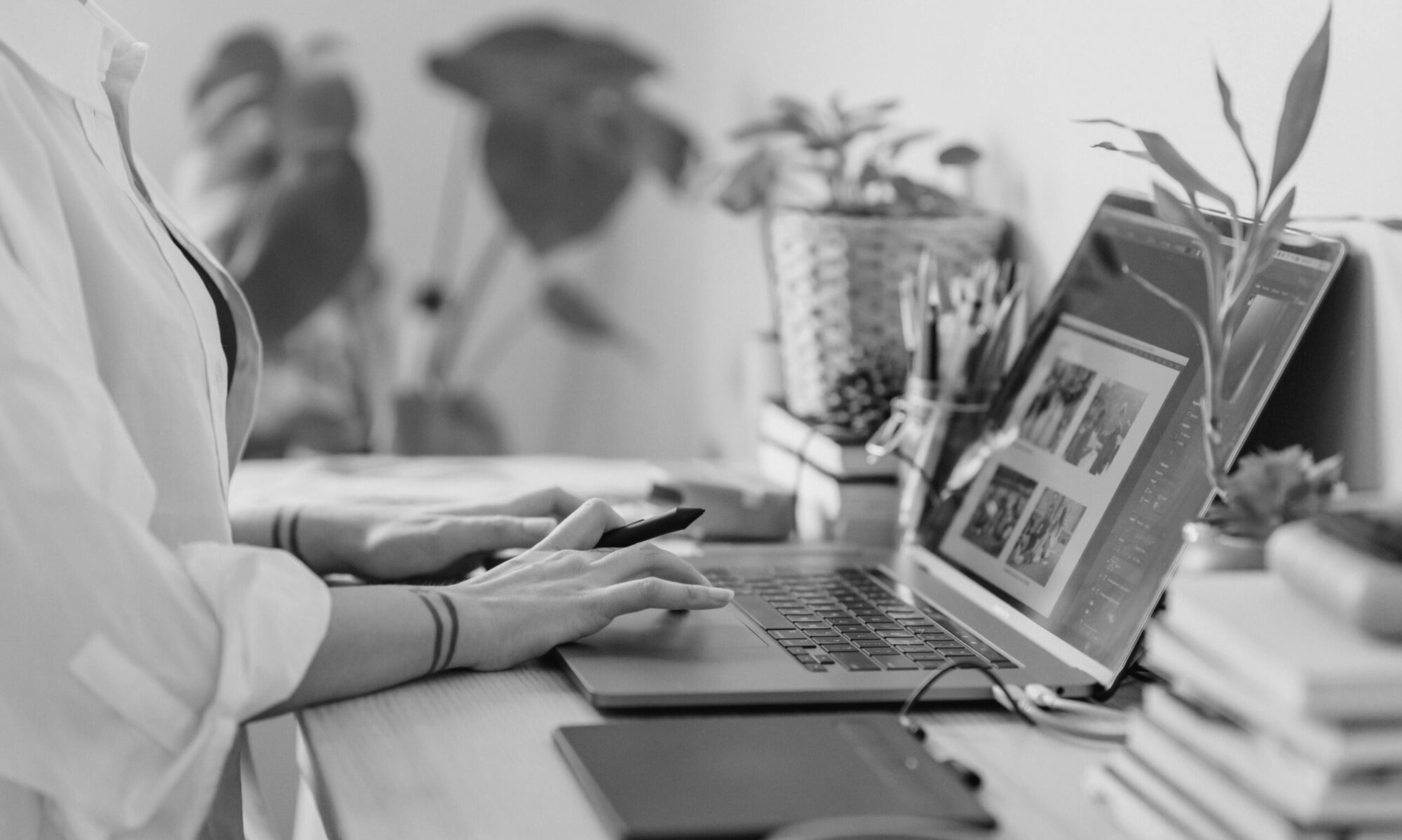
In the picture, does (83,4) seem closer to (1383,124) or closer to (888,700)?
(888,700)

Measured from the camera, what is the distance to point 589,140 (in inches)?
98.3

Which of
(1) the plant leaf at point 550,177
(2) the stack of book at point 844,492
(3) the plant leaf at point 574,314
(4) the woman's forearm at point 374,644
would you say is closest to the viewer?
(4) the woman's forearm at point 374,644

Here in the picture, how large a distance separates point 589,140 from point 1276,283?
1.70 meters

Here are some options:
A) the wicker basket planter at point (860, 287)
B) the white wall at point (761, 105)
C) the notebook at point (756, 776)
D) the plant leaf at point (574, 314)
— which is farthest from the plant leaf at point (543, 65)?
the notebook at point (756, 776)

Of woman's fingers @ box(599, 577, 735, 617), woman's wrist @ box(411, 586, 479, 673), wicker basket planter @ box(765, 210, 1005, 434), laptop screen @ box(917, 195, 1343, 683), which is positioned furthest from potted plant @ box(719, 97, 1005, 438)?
woman's wrist @ box(411, 586, 479, 673)

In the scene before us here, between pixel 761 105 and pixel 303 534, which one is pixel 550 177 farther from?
pixel 303 534

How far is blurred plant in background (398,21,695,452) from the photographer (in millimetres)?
2477

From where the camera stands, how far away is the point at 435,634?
863 mm

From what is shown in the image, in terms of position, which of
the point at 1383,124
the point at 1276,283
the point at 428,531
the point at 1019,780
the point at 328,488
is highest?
the point at 1383,124

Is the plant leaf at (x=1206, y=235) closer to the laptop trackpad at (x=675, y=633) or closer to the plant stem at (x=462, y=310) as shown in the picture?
the laptop trackpad at (x=675, y=633)

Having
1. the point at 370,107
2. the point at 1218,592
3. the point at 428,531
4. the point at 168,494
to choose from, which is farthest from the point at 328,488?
the point at 370,107

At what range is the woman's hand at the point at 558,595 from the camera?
0.89 metres

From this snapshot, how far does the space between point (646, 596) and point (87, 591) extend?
1.10ft

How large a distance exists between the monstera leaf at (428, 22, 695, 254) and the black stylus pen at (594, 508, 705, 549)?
1496mm
